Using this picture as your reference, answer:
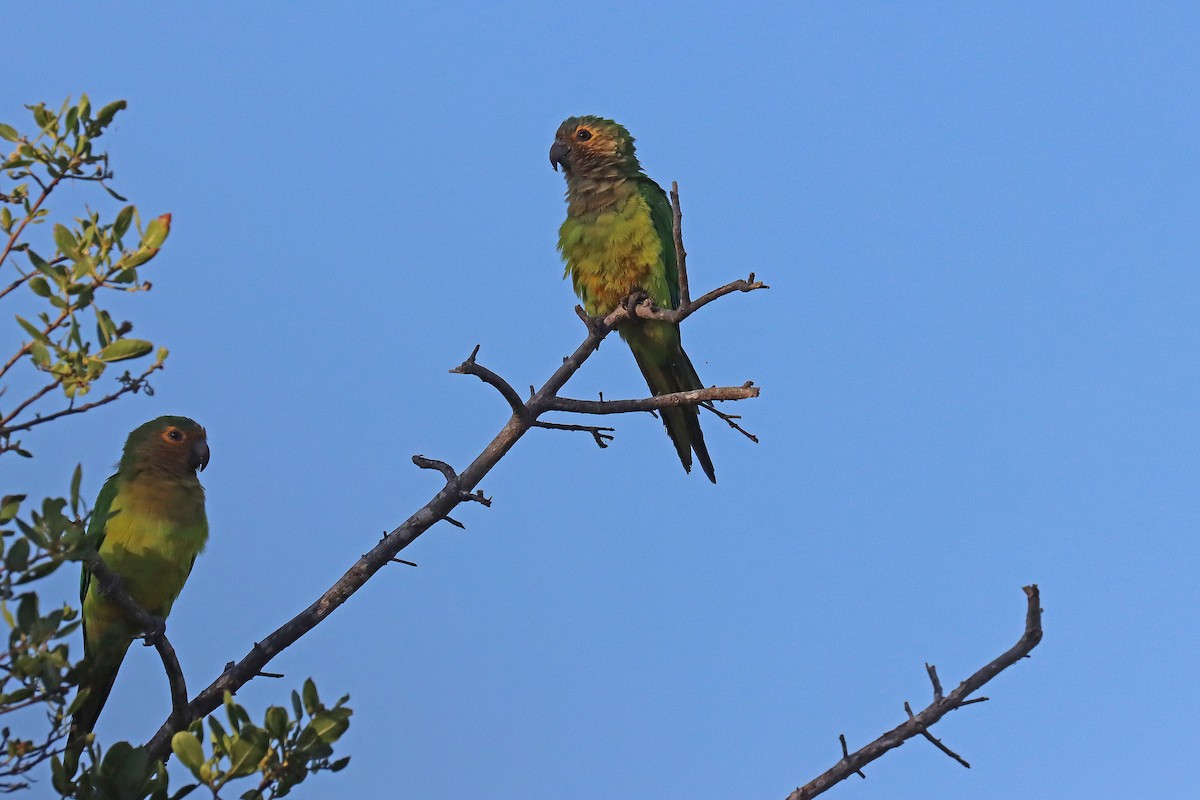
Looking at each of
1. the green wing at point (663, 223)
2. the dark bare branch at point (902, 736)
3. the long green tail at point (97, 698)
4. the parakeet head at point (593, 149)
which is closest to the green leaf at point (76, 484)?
the long green tail at point (97, 698)

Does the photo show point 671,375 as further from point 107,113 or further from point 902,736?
point 107,113

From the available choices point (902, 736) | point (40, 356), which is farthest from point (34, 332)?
point (902, 736)

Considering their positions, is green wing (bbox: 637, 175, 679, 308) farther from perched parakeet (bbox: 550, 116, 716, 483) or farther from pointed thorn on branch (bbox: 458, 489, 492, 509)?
pointed thorn on branch (bbox: 458, 489, 492, 509)

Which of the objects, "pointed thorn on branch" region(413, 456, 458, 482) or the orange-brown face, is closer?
"pointed thorn on branch" region(413, 456, 458, 482)

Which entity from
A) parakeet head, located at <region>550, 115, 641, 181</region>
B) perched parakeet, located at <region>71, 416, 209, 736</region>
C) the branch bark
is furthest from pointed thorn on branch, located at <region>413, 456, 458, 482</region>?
parakeet head, located at <region>550, 115, 641, 181</region>

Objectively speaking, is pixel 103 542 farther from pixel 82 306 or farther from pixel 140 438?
pixel 82 306

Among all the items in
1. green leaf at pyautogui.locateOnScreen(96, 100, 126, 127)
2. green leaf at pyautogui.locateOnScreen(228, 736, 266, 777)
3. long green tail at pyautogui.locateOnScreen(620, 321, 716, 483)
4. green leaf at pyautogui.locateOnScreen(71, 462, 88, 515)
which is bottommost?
green leaf at pyautogui.locateOnScreen(228, 736, 266, 777)

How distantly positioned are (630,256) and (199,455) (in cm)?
266

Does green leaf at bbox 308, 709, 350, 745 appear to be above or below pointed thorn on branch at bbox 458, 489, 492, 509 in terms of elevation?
below

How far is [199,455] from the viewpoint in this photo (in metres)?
5.45

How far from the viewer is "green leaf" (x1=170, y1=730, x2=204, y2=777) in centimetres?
305

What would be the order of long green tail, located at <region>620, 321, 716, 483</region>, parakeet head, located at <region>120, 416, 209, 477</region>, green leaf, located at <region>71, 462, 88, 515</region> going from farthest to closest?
long green tail, located at <region>620, 321, 716, 483</region> → parakeet head, located at <region>120, 416, 209, 477</region> → green leaf, located at <region>71, 462, 88, 515</region>

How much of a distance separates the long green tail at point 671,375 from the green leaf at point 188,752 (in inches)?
135

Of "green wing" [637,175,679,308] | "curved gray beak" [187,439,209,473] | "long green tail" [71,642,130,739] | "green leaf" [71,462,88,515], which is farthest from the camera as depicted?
"green wing" [637,175,679,308]
